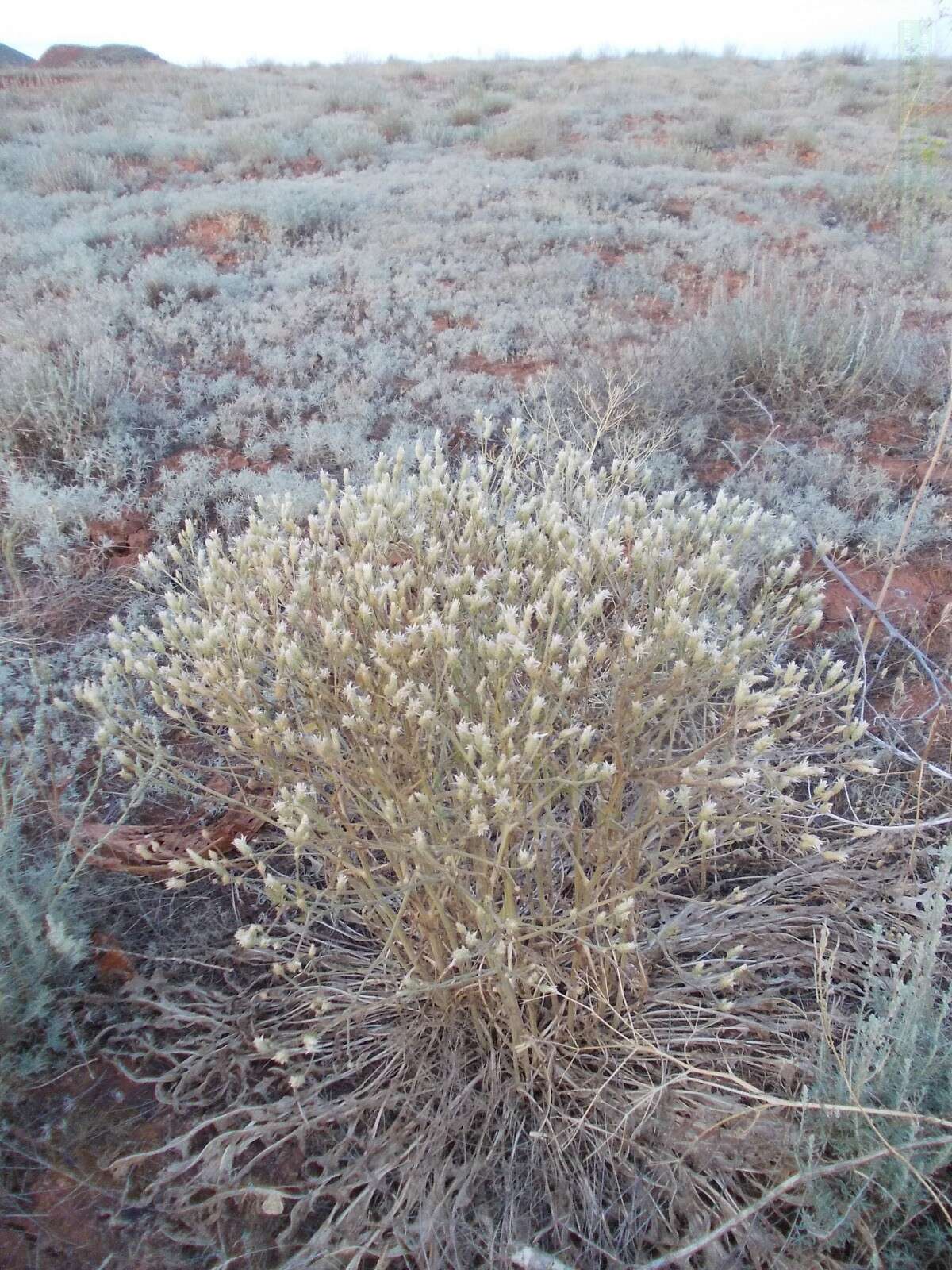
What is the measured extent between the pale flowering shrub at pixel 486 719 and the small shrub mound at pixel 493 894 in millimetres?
13

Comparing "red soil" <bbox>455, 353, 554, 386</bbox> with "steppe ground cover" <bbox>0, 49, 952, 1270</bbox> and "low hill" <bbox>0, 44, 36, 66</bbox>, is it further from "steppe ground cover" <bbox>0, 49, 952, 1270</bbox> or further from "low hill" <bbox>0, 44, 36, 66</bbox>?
"low hill" <bbox>0, 44, 36, 66</bbox>

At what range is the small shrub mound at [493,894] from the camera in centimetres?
177

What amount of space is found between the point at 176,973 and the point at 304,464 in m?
2.78

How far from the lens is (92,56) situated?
75.8 feet

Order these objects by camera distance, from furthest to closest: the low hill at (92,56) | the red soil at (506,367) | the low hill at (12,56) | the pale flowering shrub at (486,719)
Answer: the low hill at (12,56) → the low hill at (92,56) → the red soil at (506,367) → the pale flowering shrub at (486,719)

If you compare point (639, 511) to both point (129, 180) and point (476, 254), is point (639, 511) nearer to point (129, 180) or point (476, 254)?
point (476, 254)

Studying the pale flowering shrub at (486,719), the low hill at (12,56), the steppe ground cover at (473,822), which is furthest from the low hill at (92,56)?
the pale flowering shrub at (486,719)

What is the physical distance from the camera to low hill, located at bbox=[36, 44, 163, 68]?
22422 millimetres

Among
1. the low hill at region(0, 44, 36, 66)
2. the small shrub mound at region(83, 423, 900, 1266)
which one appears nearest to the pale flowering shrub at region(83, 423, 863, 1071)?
the small shrub mound at region(83, 423, 900, 1266)

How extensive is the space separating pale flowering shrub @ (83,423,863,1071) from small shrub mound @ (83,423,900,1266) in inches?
0.5

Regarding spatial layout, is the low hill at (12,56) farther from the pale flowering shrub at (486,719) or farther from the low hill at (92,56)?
the pale flowering shrub at (486,719)

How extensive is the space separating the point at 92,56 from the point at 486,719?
93.3 ft

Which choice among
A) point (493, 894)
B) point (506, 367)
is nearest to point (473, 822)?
point (493, 894)

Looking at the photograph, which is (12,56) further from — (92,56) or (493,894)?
(493,894)
